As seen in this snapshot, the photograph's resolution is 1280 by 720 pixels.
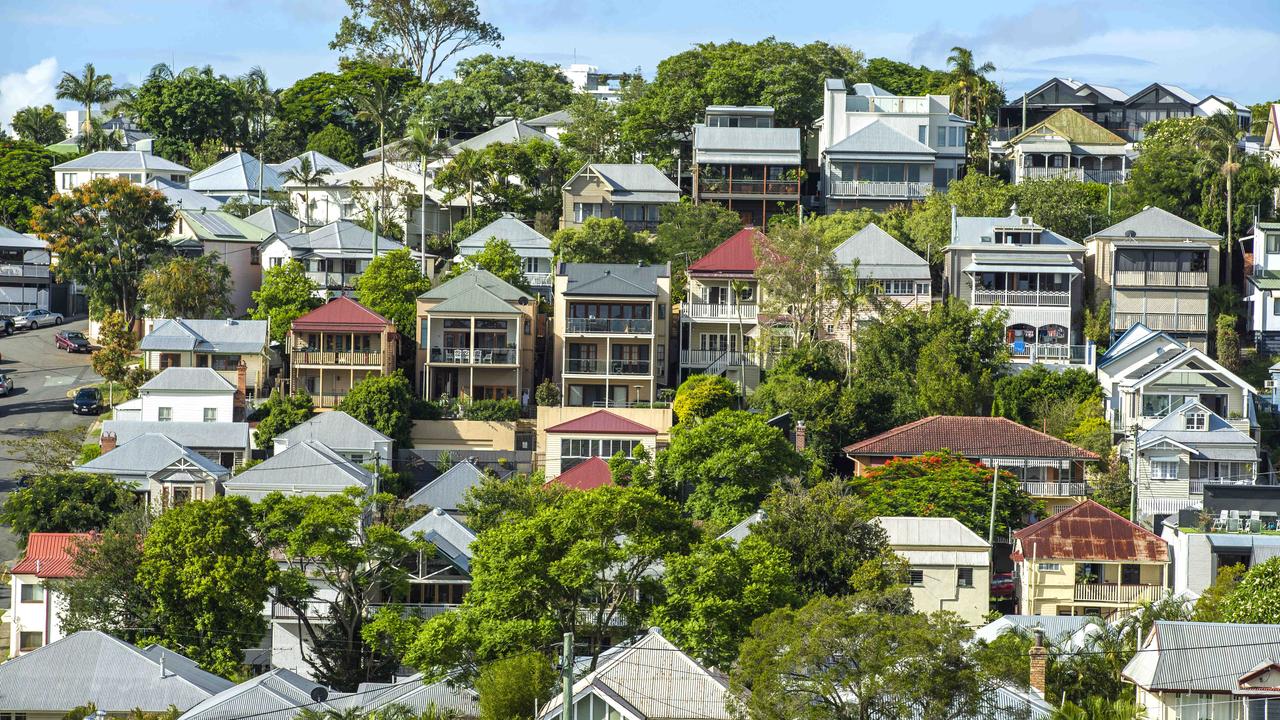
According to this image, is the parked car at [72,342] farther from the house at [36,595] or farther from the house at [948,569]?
the house at [948,569]

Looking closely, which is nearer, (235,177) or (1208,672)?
(1208,672)

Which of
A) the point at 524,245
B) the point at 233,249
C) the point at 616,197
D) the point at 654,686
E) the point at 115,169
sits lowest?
the point at 654,686

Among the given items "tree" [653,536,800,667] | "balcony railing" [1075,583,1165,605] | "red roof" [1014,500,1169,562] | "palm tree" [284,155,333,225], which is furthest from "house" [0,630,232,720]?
"palm tree" [284,155,333,225]

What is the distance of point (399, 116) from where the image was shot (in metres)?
123

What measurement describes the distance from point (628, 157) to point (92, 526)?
44.5 metres

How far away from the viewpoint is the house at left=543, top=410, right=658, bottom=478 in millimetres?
77688

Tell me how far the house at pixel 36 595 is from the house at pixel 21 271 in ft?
153

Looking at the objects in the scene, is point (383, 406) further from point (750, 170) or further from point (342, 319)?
point (750, 170)

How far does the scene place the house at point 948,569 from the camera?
67188 mm

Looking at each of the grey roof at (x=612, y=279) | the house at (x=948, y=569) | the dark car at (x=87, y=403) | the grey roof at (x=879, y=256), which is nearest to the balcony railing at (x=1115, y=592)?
the house at (x=948, y=569)

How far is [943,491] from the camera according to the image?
7106 cm

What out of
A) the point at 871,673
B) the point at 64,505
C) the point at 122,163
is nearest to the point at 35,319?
the point at 122,163

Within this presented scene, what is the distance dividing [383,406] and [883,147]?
111ft

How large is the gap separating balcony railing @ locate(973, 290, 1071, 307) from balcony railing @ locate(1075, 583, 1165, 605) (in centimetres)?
2020
